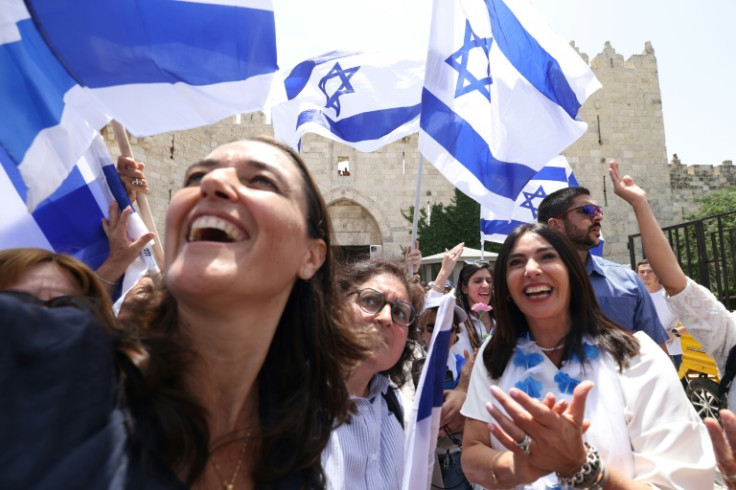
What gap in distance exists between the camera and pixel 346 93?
5059 millimetres

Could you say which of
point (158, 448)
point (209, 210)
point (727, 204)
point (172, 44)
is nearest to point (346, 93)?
point (172, 44)

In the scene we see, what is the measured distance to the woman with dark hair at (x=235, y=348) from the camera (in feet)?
3.33

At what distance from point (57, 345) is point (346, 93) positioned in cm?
457

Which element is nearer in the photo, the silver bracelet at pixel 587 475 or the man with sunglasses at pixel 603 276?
the silver bracelet at pixel 587 475

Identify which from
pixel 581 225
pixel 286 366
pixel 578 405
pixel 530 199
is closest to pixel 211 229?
pixel 286 366

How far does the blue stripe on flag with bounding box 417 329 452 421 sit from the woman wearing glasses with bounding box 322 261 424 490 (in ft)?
0.69

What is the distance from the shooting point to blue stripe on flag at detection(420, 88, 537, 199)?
141 inches

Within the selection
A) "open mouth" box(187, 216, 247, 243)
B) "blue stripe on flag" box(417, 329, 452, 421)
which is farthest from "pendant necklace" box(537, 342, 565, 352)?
"open mouth" box(187, 216, 247, 243)

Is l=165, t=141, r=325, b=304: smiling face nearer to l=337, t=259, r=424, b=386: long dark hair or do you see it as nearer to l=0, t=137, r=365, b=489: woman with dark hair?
l=0, t=137, r=365, b=489: woman with dark hair

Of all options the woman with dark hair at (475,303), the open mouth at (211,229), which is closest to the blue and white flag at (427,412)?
the open mouth at (211,229)

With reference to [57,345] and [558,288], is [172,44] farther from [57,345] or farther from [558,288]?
[558,288]

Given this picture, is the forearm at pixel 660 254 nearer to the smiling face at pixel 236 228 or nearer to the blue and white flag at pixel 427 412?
the blue and white flag at pixel 427 412

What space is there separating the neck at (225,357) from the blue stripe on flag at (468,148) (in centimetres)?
261

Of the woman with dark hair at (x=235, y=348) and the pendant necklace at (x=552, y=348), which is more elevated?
the woman with dark hair at (x=235, y=348)
